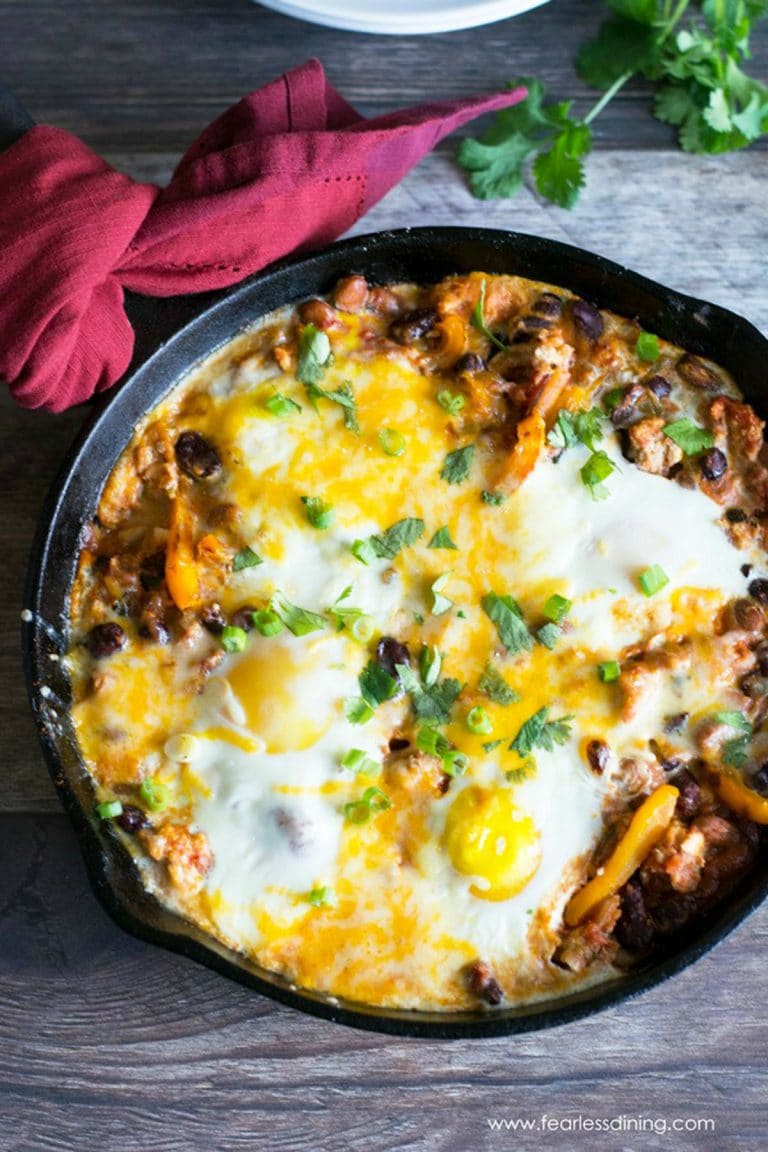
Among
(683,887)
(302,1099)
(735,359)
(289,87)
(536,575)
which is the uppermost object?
(289,87)

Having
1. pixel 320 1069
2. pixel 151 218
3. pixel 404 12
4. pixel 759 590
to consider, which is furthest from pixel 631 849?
pixel 404 12

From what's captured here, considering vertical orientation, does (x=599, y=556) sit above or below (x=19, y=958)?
above

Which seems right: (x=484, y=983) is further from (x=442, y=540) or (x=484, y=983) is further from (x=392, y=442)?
(x=392, y=442)

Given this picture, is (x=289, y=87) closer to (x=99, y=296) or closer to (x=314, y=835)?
(x=99, y=296)

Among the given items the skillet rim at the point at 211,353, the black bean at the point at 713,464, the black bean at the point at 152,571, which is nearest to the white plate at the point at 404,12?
the skillet rim at the point at 211,353

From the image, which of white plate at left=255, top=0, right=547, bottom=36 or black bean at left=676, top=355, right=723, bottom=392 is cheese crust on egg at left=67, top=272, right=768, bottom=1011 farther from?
white plate at left=255, top=0, right=547, bottom=36

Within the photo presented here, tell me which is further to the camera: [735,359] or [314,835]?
[735,359]

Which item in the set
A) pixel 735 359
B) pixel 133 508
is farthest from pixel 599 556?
pixel 133 508

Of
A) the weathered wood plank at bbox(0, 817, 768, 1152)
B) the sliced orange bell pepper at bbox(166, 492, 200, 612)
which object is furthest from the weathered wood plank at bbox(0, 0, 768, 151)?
the weathered wood plank at bbox(0, 817, 768, 1152)
